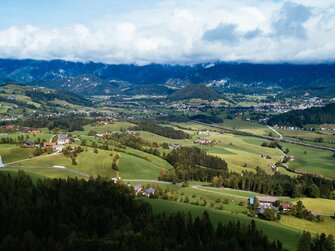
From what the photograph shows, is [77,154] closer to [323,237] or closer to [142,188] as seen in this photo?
[142,188]

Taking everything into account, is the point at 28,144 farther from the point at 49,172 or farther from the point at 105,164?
the point at 49,172

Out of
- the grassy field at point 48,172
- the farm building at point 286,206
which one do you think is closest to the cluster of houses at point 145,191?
the grassy field at point 48,172

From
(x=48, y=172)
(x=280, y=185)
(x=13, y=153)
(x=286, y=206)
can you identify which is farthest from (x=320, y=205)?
(x=13, y=153)

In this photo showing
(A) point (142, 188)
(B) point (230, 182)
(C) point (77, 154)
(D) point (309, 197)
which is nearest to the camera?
(A) point (142, 188)

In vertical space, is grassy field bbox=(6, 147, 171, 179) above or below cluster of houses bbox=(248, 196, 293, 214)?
above

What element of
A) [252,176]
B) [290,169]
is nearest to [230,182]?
[252,176]

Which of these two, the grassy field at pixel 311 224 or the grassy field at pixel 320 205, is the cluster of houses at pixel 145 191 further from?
the grassy field at pixel 320 205

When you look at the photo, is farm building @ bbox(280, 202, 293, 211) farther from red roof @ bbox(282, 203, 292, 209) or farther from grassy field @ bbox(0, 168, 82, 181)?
grassy field @ bbox(0, 168, 82, 181)

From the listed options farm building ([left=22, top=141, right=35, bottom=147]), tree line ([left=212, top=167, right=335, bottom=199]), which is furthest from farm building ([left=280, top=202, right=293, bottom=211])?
farm building ([left=22, top=141, right=35, bottom=147])
